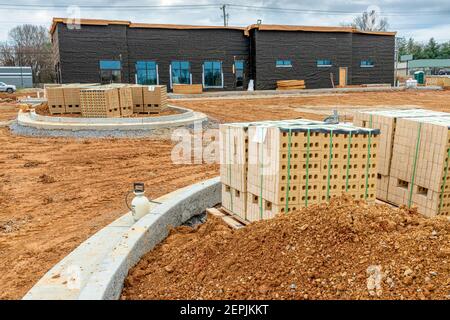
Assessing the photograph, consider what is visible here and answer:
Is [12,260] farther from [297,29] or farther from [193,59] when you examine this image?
[297,29]

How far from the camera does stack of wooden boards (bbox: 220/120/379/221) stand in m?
5.34

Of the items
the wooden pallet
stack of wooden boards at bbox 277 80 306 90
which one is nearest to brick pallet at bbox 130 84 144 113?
the wooden pallet

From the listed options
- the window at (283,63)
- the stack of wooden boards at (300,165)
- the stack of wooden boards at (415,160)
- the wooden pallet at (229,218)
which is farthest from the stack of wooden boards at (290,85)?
the stack of wooden boards at (300,165)

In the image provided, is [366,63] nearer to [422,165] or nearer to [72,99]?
[72,99]

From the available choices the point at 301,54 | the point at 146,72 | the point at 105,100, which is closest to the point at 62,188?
the point at 105,100

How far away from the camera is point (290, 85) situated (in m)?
42.5

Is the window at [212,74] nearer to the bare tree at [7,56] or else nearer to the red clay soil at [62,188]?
the red clay soil at [62,188]

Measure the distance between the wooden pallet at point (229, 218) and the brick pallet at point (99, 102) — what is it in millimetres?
11922

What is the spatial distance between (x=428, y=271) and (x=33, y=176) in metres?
9.06

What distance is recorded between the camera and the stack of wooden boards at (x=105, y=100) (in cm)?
1730

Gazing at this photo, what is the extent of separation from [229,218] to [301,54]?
39689 mm

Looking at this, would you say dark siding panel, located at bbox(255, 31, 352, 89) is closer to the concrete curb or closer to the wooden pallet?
the concrete curb

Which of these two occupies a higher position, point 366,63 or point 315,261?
point 366,63

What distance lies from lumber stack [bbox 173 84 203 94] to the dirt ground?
2247 centimetres
